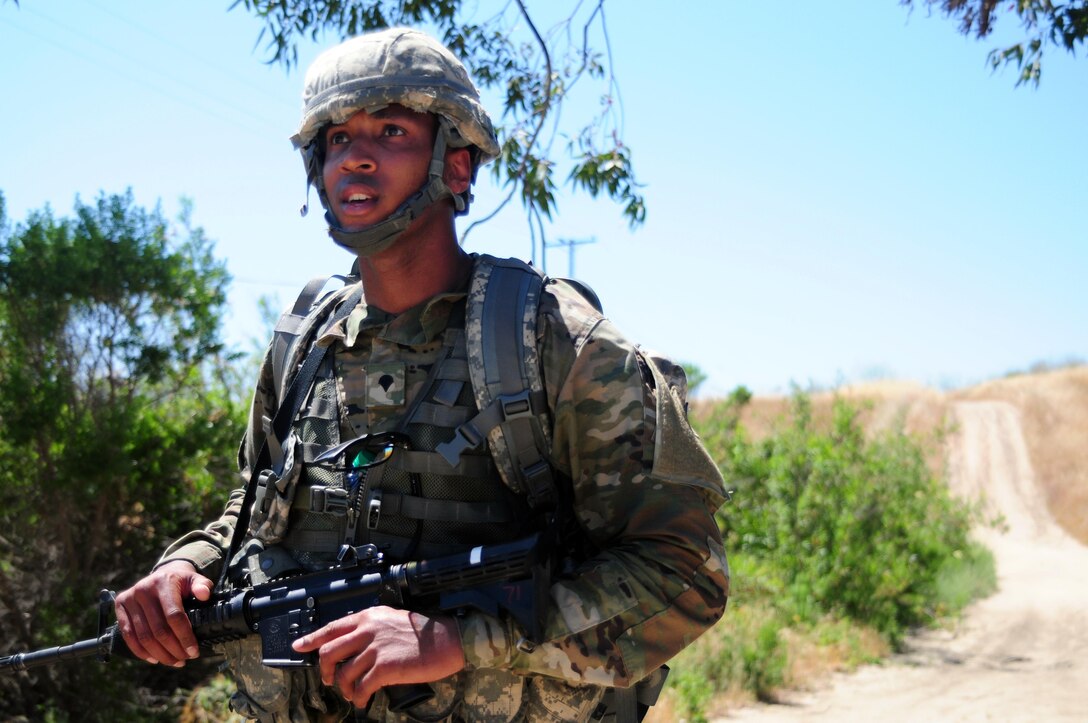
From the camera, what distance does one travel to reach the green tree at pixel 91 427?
6.65 metres

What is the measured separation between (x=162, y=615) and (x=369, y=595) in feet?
1.73

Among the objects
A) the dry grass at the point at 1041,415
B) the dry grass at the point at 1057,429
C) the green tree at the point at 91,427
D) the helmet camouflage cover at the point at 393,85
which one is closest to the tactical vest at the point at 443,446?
the helmet camouflage cover at the point at 393,85

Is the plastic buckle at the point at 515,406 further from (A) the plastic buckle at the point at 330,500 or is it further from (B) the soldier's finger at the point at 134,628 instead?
(B) the soldier's finger at the point at 134,628

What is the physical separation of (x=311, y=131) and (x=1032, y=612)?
11.6 metres

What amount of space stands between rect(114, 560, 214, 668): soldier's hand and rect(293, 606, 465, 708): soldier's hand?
0.41 metres

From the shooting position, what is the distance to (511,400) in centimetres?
201

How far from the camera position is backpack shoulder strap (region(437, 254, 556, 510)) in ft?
6.64

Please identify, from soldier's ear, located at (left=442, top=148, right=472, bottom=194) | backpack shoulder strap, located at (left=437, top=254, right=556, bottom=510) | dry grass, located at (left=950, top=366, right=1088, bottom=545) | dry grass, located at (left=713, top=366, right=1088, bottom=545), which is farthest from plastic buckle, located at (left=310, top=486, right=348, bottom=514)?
dry grass, located at (left=950, top=366, right=1088, bottom=545)

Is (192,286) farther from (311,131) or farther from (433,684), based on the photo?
(433,684)

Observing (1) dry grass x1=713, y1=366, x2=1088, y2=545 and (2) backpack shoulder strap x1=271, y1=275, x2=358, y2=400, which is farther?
(1) dry grass x1=713, y1=366, x2=1088, y2=545

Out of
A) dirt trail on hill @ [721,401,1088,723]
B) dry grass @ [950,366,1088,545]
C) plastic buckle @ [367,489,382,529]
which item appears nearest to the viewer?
plastic buckle @ [367,489,382,529]

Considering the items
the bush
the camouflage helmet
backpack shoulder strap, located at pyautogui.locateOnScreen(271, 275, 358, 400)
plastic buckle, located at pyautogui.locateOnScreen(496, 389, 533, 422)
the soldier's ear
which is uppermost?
the camouflage helmet

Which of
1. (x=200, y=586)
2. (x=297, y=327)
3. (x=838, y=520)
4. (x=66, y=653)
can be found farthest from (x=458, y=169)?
(x=838, y=520)

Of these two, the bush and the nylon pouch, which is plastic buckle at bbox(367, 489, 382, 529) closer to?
the nylon pouch
